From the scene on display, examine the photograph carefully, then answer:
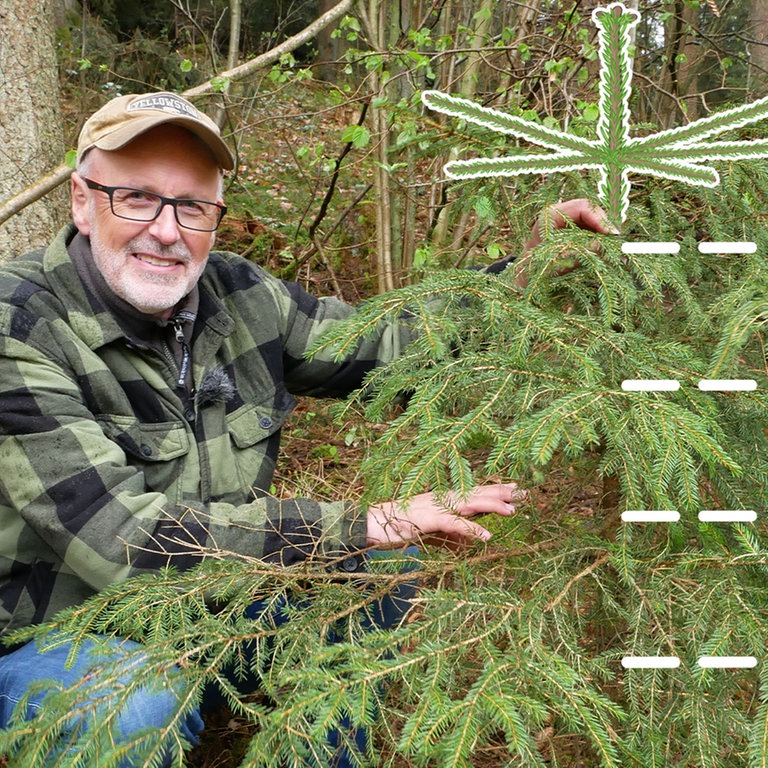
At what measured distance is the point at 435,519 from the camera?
1.71 metres

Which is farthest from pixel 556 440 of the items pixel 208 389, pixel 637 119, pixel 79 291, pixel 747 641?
pixel 637 119

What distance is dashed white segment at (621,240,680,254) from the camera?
141cm

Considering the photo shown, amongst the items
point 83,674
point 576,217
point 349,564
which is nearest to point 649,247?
point 576,217

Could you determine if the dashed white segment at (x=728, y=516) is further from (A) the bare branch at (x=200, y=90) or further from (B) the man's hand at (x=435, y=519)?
(A) the bare branch at (x=200, y=90)

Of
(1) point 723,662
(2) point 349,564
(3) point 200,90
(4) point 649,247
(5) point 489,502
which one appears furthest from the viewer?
(3) point 200,90

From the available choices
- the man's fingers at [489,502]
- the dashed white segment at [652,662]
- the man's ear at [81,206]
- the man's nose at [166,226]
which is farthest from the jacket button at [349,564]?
the man's ear at [81,206]

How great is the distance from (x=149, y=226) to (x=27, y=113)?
73.5 inches

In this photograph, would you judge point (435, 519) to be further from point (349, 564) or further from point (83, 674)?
point (83, 674)

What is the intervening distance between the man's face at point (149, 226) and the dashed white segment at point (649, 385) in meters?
1.36

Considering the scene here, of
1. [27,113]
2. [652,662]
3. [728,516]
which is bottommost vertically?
[652,662]

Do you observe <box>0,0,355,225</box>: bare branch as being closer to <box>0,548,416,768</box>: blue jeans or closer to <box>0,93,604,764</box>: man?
<box>0,93,604,764</box>: man

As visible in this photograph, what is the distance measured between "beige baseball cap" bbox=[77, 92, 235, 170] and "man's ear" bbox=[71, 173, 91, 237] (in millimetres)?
101

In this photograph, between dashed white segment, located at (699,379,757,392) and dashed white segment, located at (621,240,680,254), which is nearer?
dashed white segment, located at (699,379,757,392)

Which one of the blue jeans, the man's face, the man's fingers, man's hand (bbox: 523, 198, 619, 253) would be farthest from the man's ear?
the man's fingers
